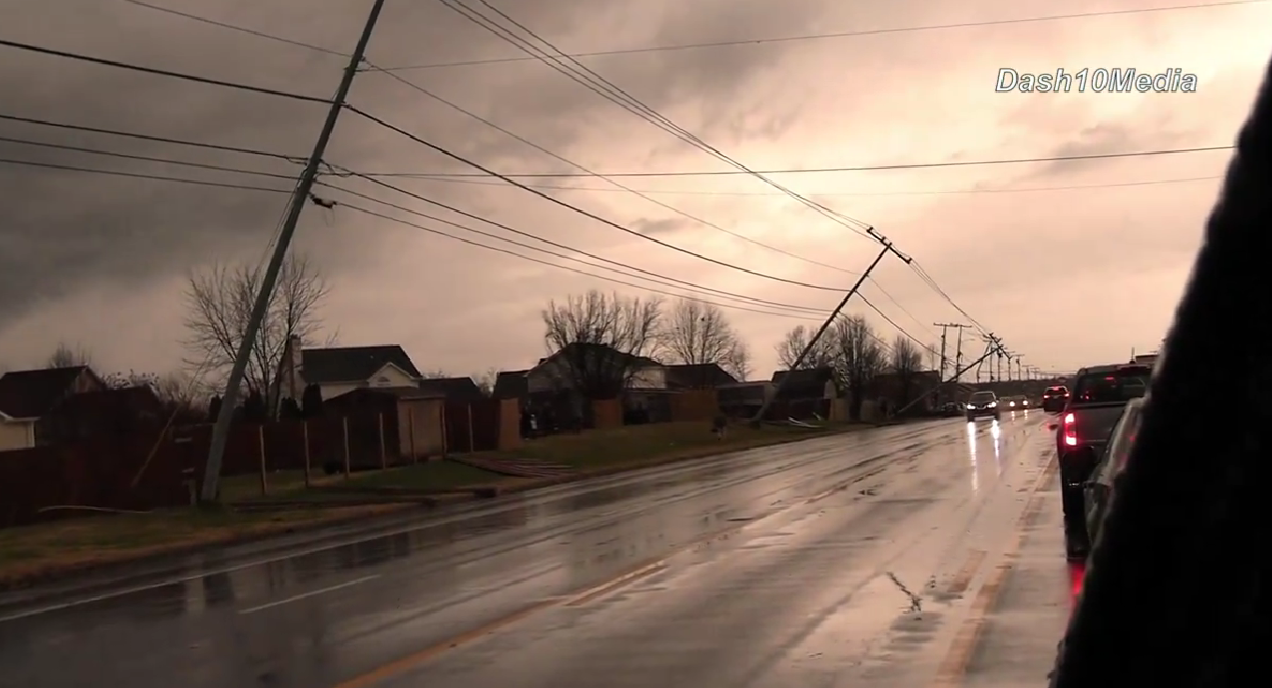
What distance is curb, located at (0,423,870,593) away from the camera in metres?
18.4

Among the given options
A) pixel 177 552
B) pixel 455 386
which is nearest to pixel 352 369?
pixel 455 386

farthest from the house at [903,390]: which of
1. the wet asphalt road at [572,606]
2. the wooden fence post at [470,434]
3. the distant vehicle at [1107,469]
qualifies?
the distant vehicle at [1107,469]

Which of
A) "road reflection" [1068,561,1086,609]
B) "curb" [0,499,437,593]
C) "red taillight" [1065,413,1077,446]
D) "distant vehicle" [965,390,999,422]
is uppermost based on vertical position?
"red taillight" [1065,413,1077,446]

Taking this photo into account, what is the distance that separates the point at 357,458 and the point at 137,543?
60.4 feet

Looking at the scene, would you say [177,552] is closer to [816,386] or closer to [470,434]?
[470,434]

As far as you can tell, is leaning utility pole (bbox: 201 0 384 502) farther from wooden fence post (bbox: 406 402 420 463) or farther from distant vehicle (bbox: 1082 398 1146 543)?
distant vehicle (bbox: 1082 398 1146 543)

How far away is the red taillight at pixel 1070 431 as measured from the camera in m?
17.1

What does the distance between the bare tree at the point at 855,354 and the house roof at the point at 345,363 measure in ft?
135

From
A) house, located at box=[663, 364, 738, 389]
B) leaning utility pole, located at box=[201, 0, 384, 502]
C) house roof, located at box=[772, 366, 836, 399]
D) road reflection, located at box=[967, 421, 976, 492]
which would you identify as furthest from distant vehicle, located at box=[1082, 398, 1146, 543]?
A: house, located at box=[663, 364, 738, 389]

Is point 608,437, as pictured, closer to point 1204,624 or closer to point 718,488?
point 718,488

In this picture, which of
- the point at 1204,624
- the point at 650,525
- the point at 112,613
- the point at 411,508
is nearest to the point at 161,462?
the point at 411,508

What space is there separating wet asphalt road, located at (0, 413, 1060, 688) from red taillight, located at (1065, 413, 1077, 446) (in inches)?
50.9

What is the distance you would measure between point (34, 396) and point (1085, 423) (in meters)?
61.1

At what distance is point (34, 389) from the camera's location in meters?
66.9
